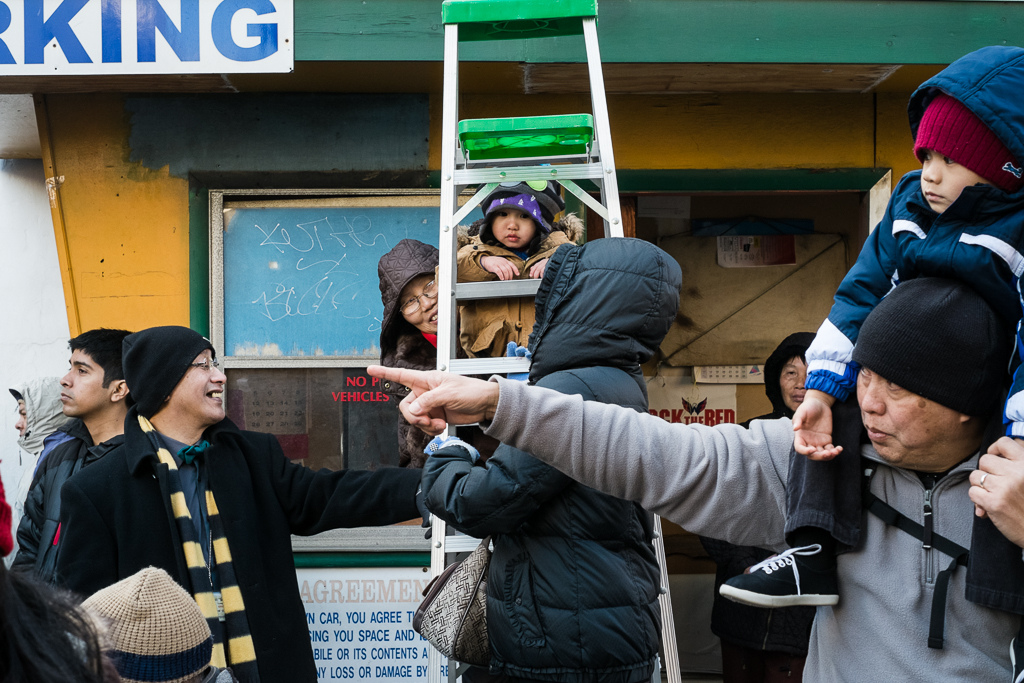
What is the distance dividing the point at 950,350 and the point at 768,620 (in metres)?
2.78

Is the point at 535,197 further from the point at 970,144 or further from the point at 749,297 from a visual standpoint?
the point at 749,297

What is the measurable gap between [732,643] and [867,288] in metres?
2.86

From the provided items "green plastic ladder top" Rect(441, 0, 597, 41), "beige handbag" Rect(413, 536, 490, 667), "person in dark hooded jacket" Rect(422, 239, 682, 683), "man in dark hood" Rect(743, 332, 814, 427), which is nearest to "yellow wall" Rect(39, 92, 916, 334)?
"man in dark hood" Rect(743, 332, 814, 427)

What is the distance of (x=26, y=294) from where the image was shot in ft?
17.9

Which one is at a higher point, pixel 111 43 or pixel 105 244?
pixel 111 43

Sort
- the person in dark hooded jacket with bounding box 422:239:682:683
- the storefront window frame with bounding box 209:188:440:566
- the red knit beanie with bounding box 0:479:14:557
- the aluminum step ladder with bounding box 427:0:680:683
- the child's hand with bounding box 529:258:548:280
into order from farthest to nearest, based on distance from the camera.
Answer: the storefront window frame with bounding box 209:188:440:566 < the child's hand with bounding box 529:258:548:280 < the aluminum step ladder with bounding box 427:0:680:683 < the person in dark hooded jacket with bounding box 422:239:682:683 < the red knit beanie with bounding box 0:479:14:557

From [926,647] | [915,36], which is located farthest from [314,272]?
[926,647]

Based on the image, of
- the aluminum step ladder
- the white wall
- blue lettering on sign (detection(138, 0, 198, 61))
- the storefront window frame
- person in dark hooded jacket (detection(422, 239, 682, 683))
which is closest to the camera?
person in dark hooded jacket (detection(422, 239, 682, 683))

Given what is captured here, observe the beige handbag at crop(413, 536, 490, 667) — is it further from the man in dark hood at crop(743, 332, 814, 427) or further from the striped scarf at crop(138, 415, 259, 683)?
the man in dark hood at crop(743, 332, 814, 427)

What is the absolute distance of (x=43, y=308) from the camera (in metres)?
5.40

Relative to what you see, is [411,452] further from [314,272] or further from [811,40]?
[811,40]

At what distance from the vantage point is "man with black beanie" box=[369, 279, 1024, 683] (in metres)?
1.32

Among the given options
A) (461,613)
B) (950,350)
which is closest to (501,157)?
(461,613)

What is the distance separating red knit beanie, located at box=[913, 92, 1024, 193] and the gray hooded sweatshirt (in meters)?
0.47
